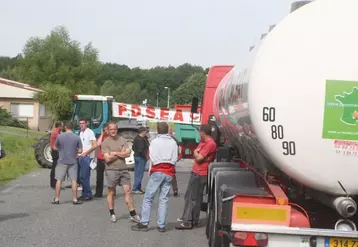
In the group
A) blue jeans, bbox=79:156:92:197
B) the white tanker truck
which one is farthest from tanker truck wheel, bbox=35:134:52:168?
the white tanker truck

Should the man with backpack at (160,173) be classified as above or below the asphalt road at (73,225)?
above

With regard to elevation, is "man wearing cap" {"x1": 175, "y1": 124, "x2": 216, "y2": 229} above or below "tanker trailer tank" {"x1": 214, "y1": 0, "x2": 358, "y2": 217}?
below

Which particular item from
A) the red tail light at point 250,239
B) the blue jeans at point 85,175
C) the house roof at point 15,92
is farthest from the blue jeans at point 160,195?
the house roof at point 15,92

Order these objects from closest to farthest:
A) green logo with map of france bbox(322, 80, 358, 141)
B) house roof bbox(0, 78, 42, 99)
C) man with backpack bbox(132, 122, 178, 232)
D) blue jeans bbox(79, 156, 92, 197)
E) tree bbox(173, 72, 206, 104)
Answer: green logo with map of france bbox(322, 80, 358, 141) → man with backpack bbox(132, 122, 178, 232) → blue jeans bbox(79, 156, 92, 197) → tree bbox(173, 72, 206, 104) → house roof bbox(0, 78, 42, 99)

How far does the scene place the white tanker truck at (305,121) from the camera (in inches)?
225

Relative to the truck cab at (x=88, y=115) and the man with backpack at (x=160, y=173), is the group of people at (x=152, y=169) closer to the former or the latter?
the man with backpack at (x=160, y=173)

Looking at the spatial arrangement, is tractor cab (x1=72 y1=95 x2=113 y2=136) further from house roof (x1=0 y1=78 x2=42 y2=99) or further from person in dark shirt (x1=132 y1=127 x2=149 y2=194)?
house roof (x1=0 y1=78 x2=42 y2=99)

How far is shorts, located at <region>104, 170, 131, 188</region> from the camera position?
36.9 feet

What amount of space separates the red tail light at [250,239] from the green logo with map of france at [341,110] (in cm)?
118

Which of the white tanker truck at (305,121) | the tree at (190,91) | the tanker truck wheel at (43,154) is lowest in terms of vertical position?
the tanker truck wheel at (43,154)

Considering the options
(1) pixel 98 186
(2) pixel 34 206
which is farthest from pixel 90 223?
(1) pixel 98 186

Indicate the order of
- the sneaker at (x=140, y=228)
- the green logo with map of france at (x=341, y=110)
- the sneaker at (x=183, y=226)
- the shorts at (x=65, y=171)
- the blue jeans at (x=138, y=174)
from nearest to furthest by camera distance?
1. the green logo with map of france at (x=341, y=110)
2. the sneaker at (x=140, y=228)
3. the sneaker at (x=183, y=226)
4. the shorts at (x=65, y=171)
5. the blue jeans at (x=138, y=174)

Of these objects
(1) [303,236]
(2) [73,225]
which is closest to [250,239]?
(1) [303,236]

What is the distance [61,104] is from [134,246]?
51.2 meters
